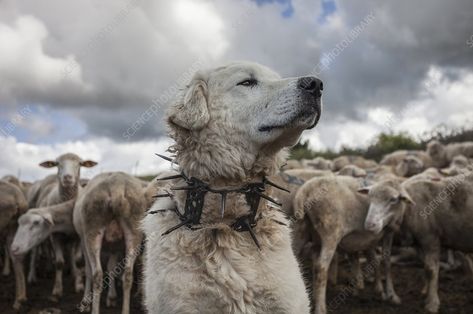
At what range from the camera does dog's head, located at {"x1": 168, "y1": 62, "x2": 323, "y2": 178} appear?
311 cm

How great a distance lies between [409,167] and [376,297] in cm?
663

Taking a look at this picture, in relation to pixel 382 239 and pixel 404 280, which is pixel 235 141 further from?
pixel 404 280

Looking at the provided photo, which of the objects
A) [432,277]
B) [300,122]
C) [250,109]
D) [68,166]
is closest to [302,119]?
[300,122]

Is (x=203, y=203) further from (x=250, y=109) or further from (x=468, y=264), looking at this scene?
(x=468, y=264)

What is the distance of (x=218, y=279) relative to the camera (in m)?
2.72

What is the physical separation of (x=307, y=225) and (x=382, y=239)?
5.72ft

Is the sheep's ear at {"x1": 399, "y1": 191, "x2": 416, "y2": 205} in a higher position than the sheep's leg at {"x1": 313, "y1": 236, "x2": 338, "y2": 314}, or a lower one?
higher

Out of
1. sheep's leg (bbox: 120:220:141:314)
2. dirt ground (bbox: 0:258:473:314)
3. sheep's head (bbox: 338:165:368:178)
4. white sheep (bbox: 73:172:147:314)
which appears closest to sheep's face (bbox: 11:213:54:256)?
dirt ground (bbox: 0:258:473:314)

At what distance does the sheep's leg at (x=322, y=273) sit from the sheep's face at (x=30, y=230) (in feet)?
15.2

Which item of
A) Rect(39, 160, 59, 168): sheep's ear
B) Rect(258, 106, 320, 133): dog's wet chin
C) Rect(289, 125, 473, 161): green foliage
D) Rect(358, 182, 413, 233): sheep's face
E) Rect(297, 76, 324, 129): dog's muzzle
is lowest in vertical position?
Rect(258, 106, 320, 133): dog's wet chin

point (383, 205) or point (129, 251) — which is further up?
point (383, 205)

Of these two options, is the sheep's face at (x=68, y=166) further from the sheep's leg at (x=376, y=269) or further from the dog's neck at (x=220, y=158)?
the dog's neck at (x=220, y=158)

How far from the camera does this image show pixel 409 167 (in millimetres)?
14359

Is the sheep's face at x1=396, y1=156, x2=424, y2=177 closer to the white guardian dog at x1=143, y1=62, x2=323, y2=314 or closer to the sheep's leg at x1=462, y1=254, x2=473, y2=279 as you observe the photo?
the sheep's leg at x1=462, y1=254, x2=473, y2=279
